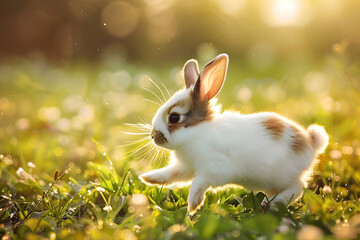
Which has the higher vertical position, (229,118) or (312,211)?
(229,118)

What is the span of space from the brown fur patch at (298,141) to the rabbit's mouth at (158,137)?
2.36 ft

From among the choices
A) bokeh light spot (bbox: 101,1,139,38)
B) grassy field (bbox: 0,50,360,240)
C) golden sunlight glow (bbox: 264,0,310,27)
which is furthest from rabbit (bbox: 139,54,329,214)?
bokeh light spot (bbox: 101,1,139,38)

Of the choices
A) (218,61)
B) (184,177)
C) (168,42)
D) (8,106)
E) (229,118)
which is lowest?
(168,42)

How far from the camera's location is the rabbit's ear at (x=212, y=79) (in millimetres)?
2814

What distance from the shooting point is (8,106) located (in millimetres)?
5707

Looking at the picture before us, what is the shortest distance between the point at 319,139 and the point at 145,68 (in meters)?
6.10

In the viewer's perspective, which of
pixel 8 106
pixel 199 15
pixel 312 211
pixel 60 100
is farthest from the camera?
pixel 199 15

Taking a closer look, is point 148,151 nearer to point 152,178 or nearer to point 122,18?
point 152,178

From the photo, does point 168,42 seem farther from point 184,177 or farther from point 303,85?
point 184,177

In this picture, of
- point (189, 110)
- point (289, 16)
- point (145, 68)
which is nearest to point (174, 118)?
point (189, 110)

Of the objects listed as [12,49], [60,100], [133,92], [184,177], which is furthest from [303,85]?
[12,49]

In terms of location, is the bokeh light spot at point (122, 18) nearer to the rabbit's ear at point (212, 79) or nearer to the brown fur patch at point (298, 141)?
the rabbit's ear at point (212, 79)

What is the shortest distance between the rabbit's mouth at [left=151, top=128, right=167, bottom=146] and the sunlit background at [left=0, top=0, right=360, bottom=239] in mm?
305

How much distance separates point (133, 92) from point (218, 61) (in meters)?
4.04
